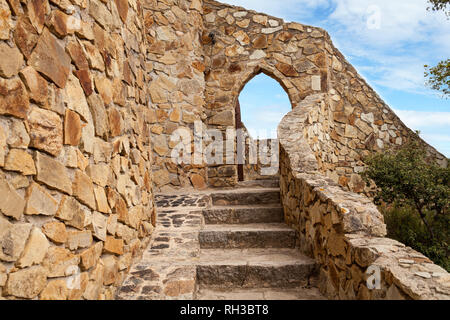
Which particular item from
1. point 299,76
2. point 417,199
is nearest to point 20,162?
point 417,199

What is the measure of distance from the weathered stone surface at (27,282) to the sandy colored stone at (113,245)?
2.35 feet

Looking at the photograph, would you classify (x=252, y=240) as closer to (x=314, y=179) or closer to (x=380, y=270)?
(x=314, y=179)

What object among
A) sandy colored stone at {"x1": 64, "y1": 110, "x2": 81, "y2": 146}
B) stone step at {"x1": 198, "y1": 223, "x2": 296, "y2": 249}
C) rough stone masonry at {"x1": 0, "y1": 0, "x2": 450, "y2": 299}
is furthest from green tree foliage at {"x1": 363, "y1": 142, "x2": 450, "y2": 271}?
sandy colored stone at {"x1": 64, "y1": 110, "x2": 81, "y2": 146}

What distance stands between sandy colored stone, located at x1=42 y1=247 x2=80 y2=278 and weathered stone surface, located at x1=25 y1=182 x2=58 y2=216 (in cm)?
20

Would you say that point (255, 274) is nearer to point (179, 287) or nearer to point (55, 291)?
point (179, 287)

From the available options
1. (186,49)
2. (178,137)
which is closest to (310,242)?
(178,137)

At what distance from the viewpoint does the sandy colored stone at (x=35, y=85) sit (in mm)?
1566

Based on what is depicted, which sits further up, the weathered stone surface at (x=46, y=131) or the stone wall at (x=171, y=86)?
the stone wall at (x=171, y=86)

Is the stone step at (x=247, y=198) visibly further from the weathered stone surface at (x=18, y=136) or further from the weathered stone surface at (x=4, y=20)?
the weathered stone surface at (x=4, y=20)

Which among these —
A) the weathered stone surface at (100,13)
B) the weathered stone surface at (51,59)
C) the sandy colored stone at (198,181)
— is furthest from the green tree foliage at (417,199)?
the weathered stone surface at (51,59)

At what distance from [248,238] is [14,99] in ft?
8.19

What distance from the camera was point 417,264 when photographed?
1.76 meters

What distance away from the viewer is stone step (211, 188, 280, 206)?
4.22 metres
